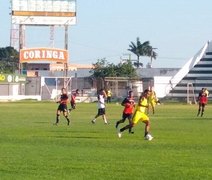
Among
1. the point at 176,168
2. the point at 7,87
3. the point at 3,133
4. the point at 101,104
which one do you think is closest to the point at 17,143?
the point at 3,133

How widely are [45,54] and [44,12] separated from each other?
7716 millimetres

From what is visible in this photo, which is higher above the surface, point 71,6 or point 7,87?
point 71,6

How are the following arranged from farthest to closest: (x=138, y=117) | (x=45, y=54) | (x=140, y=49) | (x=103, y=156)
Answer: (x=140, y=49), (x=45, y=54), (x=138, y=117), (x=103, y=156)

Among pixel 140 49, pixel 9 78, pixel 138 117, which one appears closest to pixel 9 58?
pixel 140 49

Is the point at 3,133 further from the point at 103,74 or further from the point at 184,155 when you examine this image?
the point at 103,74

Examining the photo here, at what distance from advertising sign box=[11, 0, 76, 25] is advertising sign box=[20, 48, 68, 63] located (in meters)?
5.67

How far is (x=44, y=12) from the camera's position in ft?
362

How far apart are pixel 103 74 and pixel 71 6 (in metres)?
14.1

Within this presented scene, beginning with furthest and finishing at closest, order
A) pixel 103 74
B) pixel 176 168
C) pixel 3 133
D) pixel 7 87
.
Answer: pixel 103 74, pixel 7 87, pixel 3 133, pixel 176 168

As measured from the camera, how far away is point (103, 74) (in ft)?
391

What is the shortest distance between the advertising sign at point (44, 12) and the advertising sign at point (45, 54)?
5.67 metres

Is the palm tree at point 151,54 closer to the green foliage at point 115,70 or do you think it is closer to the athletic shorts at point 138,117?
the green foliage at point 115,70

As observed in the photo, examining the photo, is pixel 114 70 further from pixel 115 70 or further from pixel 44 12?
pixel 44 12

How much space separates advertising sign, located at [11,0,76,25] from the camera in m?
109
